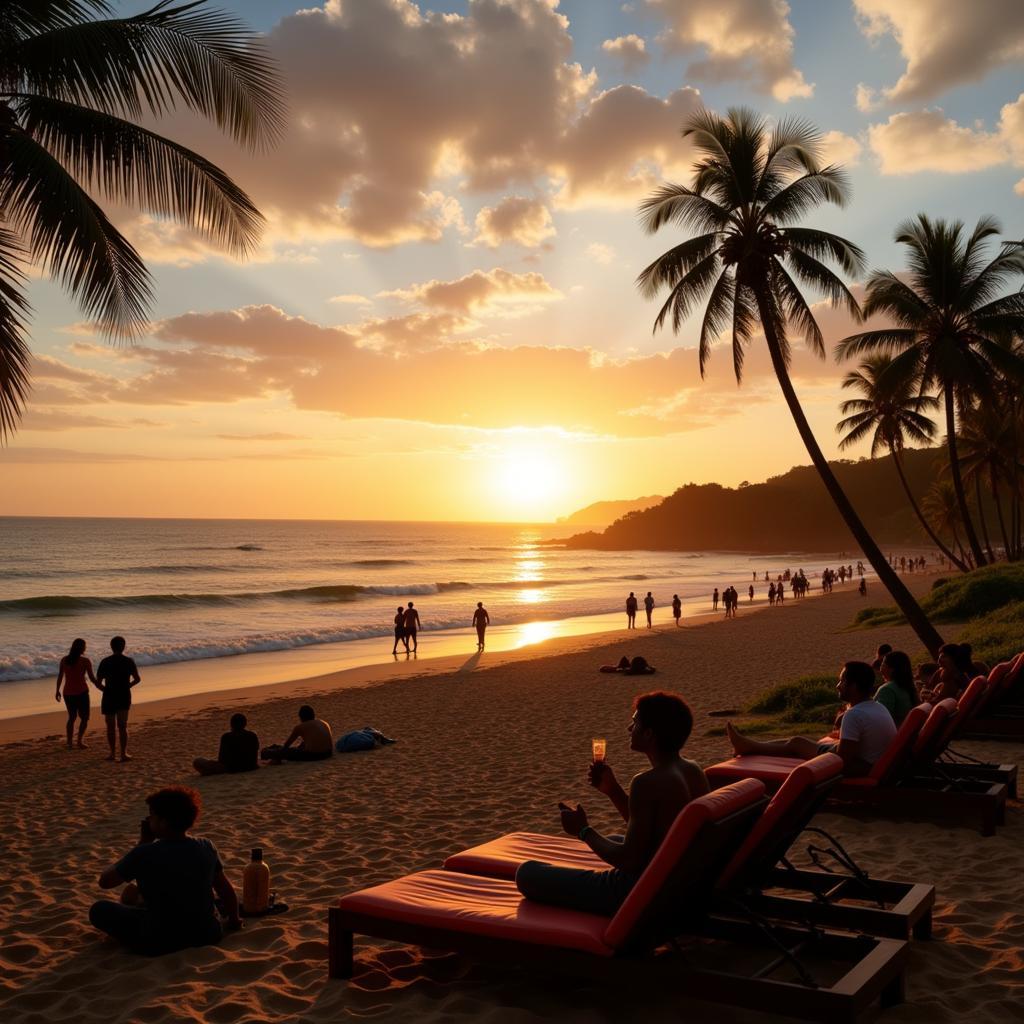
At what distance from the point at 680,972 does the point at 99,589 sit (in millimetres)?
54516

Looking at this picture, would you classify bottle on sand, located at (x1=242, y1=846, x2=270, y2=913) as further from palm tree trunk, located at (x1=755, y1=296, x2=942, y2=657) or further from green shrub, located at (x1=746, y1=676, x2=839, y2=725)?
palm tree trunk, located at (x1=755, y1=296, x2=942, y2=657)

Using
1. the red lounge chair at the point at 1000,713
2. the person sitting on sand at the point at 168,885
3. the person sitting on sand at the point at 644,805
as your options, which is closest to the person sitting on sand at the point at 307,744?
the person sitting on sand at the point at 168,885

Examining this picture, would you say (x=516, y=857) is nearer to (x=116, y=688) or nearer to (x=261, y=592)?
(x=116, y=688)

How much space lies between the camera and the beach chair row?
357 centimetres

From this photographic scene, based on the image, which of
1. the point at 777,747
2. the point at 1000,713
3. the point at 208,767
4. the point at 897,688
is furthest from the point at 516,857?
the point at 1000,713

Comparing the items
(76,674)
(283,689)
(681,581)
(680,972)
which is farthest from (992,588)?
(681,581)

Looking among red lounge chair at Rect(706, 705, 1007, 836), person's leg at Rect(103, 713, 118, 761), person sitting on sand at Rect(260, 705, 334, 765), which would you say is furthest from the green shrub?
person's leg at Rect(103, 713, 118, 761)

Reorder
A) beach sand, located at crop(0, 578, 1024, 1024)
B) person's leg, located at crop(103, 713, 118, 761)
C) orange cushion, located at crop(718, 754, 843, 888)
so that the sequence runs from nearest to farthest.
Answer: orange cushion, located at crop(718, 754, 843, 888) → beach sand, located at crop(0, 578, 1024, 1024) → person's leg, located at crop(103, 713, 118, 761)

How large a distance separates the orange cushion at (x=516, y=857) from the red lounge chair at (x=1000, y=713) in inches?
244

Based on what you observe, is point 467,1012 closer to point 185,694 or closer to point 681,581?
point 185,694

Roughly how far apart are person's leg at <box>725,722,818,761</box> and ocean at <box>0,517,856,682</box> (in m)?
19.8

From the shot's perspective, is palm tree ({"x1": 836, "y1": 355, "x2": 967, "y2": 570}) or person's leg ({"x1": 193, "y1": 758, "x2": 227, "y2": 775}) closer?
person's leg ({"x1": 193, "y1": 758, "x2": 227, "y2": 775})

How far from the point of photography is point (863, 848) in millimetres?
6297

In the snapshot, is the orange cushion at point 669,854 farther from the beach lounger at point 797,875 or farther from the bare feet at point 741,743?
the bare feet at point 741,743
